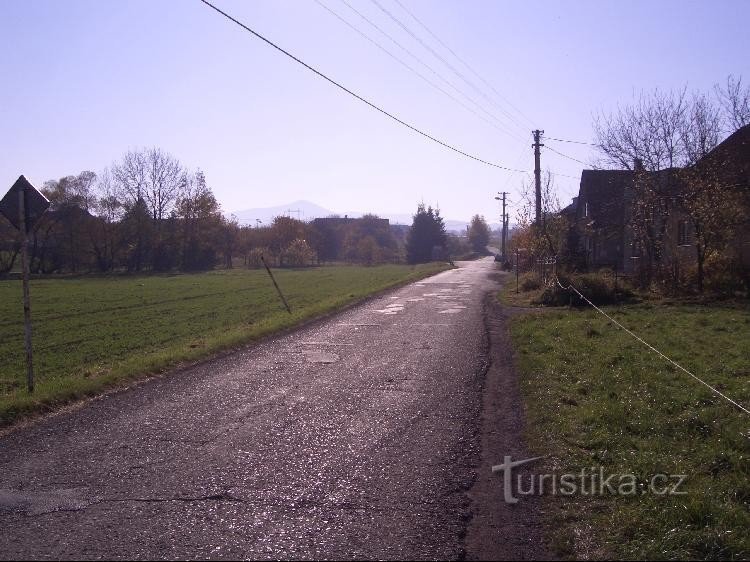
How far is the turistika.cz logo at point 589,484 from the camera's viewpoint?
5.50 meters

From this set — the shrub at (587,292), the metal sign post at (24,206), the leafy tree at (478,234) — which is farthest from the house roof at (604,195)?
the leafy tree at (478,234)

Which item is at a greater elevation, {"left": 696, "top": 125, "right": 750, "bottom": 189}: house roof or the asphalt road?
{"left": 696, "top": 125, "right": 750, "bottom": 189}: house roof

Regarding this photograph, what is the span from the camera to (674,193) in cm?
2778

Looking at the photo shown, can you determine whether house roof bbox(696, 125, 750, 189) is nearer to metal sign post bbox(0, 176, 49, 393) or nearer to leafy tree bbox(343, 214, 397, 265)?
metal sign post bbox(0, 176, 49, 393)

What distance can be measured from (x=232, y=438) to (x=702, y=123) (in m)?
25.4

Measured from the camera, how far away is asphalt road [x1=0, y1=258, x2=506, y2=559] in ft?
15.2

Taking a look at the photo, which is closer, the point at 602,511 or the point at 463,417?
the point at 602,511

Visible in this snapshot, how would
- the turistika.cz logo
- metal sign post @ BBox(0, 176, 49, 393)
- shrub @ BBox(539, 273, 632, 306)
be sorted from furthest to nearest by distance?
shrub @ BBox(539, 273, 632, 306) → metal sign post @ BBox(0, 176, 49, 393) → the turistika.cz logo

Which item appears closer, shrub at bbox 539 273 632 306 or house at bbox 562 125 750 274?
shrub at bbox 539 273 632 306

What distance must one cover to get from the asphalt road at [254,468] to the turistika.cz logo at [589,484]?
1.35 ft

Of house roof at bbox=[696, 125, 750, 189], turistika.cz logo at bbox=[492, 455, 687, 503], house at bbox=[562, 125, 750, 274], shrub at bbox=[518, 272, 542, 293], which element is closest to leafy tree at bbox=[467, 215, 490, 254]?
house at bbox=[562, 125, 750, 274]

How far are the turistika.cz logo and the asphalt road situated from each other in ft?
1.35

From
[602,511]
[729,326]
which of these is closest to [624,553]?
[602,511]

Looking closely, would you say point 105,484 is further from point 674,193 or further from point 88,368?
point 674,193
